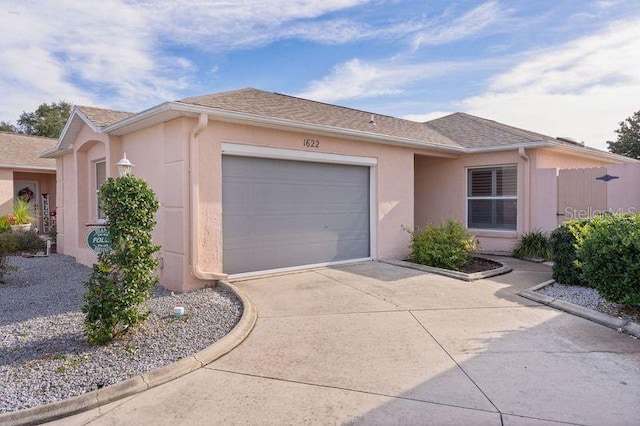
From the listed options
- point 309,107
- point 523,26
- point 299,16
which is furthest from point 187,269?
point 523,26

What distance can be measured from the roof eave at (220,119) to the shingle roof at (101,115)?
64 centimetres

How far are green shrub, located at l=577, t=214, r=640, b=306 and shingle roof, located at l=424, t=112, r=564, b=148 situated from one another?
5.76m

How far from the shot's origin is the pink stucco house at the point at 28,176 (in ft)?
56.2

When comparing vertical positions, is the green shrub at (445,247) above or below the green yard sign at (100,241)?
→ below

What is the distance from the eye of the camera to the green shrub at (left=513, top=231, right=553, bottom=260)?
11.0 metres

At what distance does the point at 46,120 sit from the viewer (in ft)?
122

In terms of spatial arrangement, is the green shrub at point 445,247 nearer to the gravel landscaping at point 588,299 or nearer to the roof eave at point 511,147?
the gravel landscaping at point 588,299

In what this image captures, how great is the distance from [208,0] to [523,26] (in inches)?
285

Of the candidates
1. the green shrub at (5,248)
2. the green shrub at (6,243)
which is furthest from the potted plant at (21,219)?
the green shrub at (6,243)

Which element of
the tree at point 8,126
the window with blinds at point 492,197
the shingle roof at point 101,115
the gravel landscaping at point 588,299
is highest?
the tree at point 8,126

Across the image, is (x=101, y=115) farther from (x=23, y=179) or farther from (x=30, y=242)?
(x=23, y=179)

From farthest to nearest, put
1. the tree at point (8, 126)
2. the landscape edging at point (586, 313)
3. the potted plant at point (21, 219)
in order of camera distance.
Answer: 1. the tree at point (8, 126)
2. the potted plant at point (21, 219)
3. the landscape edging at point (586, 313)

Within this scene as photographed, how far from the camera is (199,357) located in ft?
14.1

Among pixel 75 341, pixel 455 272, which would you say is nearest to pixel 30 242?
pixel 75 341
